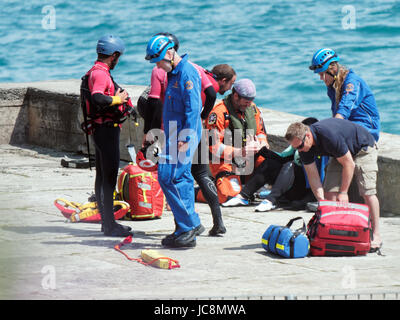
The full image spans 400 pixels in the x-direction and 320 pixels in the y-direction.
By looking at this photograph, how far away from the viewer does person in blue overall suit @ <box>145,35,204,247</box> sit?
22.9 feet

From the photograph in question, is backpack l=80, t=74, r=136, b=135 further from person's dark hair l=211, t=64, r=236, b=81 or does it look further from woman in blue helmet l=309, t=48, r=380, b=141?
woman in blue helmet l=309, t=48, r=380, b=141

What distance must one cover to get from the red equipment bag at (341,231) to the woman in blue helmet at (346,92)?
1197 millimetres

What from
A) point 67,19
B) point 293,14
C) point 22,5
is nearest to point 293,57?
point 293,14

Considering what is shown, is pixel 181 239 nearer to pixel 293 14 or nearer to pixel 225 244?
pixel 225 244

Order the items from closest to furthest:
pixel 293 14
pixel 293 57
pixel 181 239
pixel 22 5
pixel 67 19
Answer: pixel 181 239, pixel 293 57, pixel 293 14, pixel 67 19, pixel 22 5

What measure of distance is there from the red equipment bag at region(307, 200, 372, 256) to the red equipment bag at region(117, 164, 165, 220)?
196 centimetres

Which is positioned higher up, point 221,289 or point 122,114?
point 122,114

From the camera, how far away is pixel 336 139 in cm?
703

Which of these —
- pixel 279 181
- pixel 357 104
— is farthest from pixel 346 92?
pixel 279 181

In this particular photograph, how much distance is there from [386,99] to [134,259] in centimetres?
2197

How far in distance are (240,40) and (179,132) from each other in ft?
96.6

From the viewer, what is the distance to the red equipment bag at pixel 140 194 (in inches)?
332

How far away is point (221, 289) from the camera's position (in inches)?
225

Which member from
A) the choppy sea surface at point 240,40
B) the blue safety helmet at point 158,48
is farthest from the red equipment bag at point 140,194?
the choppy sea surface at point 240,40
